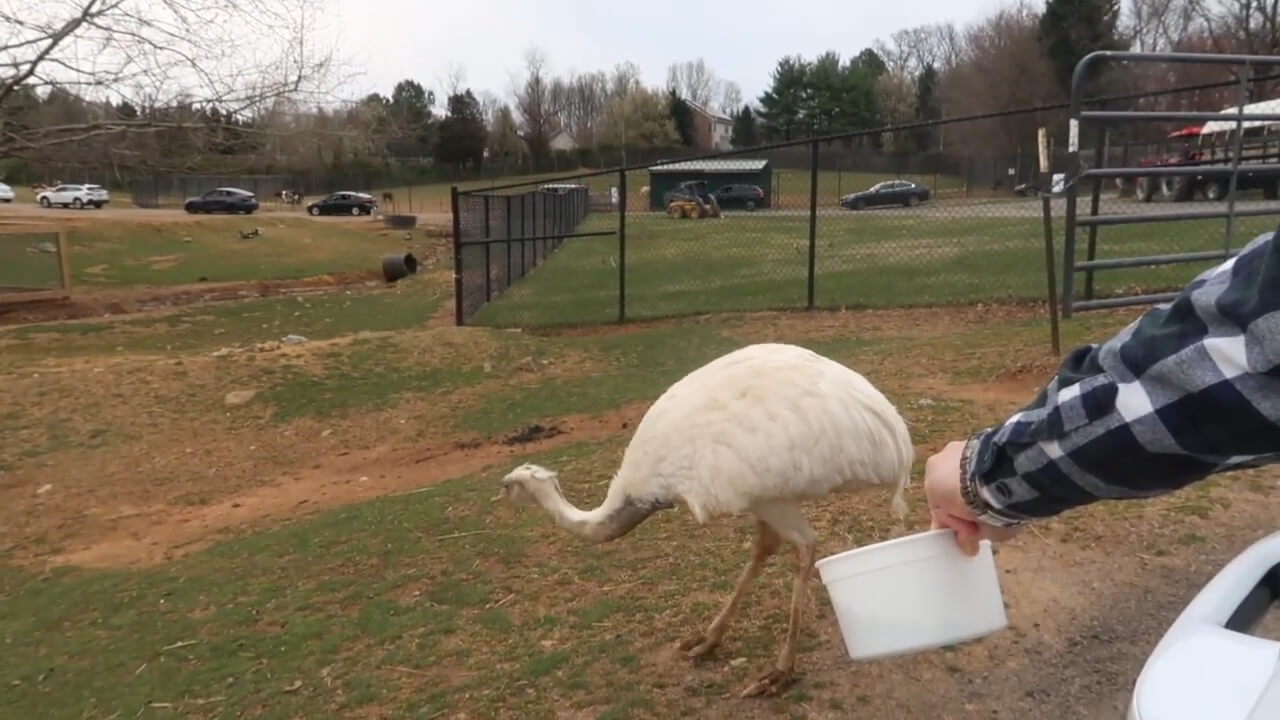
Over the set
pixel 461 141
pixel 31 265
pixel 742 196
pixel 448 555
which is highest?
pixel 461 141

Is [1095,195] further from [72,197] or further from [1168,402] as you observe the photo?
[72,197]

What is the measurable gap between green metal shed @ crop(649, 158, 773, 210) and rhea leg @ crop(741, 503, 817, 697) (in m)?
28.8

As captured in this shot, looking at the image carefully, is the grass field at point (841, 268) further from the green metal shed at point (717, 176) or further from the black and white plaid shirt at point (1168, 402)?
the black and white plaid shirt at point (1168, 402)

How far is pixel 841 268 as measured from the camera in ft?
51.6

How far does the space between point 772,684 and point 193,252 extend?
27743mm

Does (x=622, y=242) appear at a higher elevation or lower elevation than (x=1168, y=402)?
higher

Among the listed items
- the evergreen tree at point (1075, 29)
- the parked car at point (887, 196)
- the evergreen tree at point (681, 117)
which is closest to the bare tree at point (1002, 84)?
the evergreen tree at point (1075, 29)

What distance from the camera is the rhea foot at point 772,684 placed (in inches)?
128

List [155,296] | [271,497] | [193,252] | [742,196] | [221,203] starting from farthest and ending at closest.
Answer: [221,203]
[742,196]
[193,252]
[155,296]
[271,497]

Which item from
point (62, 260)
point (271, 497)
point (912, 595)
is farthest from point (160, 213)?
point (912, 595)

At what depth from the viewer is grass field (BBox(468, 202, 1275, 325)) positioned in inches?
485

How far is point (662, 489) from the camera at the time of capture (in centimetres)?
347

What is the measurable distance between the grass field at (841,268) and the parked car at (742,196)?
9.79 meters

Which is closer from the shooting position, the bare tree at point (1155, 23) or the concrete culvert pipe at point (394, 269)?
the concrete culvert pipe at point (394, 269)
